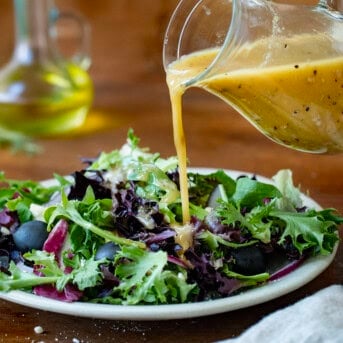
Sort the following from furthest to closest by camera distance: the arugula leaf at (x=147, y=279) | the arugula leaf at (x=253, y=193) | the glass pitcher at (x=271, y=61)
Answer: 1. the arugula leaf at (x=253, y=193)
2. the glass pitcher at (x=271, y=61)
3. the arugula leaf at (x=147, y=279)

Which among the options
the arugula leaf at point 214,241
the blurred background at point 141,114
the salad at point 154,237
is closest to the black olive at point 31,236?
the salad at point 154,237

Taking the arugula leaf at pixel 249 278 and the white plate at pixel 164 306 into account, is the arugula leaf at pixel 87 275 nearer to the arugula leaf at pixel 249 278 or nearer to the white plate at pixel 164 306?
the white plate at pixel 164 306

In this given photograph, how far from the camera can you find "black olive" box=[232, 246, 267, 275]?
47.6 inches

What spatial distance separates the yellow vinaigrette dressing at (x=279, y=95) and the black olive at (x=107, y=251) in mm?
122

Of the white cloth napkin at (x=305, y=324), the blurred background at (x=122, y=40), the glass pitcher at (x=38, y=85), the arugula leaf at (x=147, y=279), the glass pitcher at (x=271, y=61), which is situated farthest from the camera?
the blurred background at (x=122, y=40)

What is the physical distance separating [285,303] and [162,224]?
21cm

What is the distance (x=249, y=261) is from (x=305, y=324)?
0.20 metres

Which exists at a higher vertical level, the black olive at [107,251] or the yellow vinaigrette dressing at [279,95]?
the yellow vinaigrette dressing at [279,95]

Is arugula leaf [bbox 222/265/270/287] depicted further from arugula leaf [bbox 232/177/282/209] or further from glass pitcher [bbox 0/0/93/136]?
glass pitcher [bbox 0/0/93/136]

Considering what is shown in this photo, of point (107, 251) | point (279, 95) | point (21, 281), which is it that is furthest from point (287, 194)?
point (21, 281)

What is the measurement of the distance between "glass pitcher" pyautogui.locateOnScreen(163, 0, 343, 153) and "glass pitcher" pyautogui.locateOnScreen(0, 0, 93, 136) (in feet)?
3.39

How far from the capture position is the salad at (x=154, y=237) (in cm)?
116

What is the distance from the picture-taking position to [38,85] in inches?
91.1

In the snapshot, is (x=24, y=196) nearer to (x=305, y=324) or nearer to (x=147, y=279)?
(x=147, y=279)
